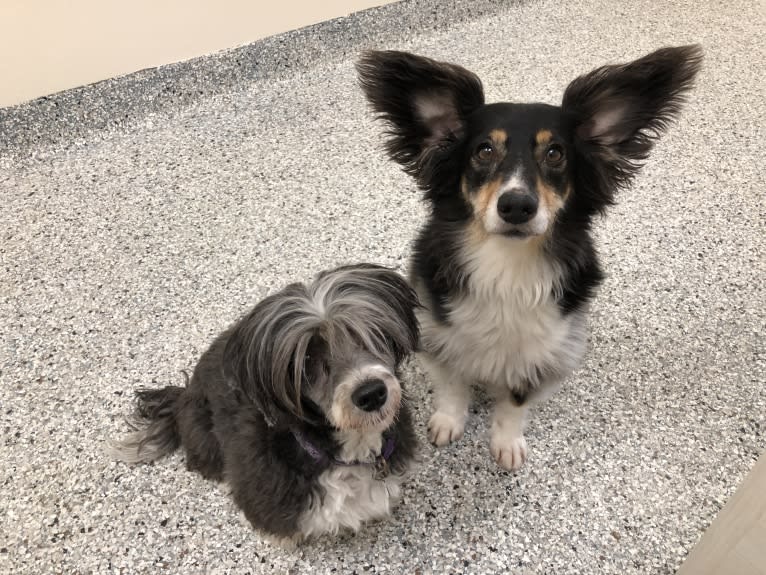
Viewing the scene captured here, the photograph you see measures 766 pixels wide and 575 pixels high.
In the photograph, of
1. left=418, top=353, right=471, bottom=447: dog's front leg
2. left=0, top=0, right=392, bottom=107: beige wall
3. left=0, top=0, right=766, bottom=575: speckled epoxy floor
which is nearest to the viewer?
left=0, top=0, right=766, bottom=575: speckled epoxy floor

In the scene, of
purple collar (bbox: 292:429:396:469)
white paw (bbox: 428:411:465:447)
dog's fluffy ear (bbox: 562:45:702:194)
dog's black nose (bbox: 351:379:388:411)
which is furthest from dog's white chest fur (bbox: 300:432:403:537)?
dog's fluffy ear (bbox: 562:45:702:194)

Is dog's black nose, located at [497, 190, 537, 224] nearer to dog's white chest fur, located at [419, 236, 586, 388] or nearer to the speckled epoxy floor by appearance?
dog's white chest fur, located at [419, 236, 586, 388]

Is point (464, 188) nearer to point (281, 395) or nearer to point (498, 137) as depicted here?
point (498, 137)

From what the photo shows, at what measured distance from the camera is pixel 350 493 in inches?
42.0

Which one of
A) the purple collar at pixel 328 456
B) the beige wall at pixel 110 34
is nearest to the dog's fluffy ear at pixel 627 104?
the purple collar at pixel 328 456

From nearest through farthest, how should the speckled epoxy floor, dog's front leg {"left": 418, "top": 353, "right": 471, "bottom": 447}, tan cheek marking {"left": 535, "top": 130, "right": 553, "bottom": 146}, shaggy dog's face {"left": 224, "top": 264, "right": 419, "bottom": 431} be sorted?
shaggy dog's face {"left": 224, "top": 264, "right": 419, "bottom": 431}, tan cheek marking {"left": 535, "top": 130, "right": 553, "bottom": 146}, the speckled epoxy floor, dog's front leg {"left": 418, "top": 353, "right": 471, "bottom": 447}

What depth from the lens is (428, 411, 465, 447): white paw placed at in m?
1.38

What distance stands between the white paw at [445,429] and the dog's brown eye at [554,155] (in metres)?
0.68

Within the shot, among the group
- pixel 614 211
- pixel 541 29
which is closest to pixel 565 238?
pixel 614 211

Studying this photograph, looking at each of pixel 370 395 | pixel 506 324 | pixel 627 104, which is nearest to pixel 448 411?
pixel 506 324

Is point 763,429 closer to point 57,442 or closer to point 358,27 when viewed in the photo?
point 57,442

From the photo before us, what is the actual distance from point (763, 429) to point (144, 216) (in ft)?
6.43

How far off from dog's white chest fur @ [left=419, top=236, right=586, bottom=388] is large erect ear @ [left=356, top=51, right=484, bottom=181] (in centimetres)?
24

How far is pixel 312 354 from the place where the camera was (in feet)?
3.04
